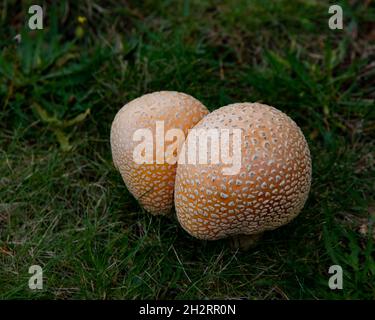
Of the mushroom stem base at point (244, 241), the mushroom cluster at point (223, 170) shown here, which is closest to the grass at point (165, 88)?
the mushroom stem base at point (244, 241)

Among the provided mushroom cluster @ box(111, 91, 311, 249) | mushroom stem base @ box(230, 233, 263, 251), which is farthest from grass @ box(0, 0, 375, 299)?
mushroom cluster @ box(111, 91, 311, 249)

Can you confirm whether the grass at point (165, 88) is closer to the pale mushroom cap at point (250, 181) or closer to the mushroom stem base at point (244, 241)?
the mushroom stem base at point (244, 241)

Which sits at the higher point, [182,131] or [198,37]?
[198,37]

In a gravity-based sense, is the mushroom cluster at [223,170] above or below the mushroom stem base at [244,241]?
above

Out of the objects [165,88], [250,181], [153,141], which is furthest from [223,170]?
[165,88]

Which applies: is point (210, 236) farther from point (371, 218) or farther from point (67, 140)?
point (67, 140)

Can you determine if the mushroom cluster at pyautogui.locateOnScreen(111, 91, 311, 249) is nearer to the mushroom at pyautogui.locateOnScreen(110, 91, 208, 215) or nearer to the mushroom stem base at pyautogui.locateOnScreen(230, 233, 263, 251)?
the mushroom at pyautogui.locateOnScreen(110, 91, 208, 215)
